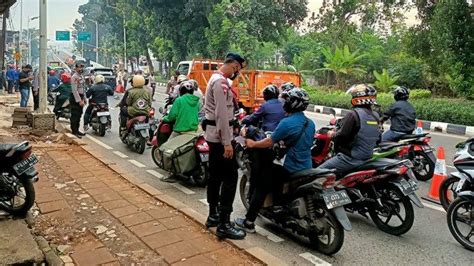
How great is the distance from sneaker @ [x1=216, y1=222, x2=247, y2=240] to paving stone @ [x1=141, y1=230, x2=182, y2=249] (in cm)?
38

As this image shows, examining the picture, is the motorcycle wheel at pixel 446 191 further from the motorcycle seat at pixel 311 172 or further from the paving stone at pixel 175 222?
the paving stone at pixel 175 222

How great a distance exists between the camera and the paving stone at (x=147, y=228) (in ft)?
14.9

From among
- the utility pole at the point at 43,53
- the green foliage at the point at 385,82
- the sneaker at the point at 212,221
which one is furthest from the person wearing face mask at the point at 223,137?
the green foliage at the point at 385,82

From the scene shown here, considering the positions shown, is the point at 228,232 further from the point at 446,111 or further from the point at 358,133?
the point at 446,111

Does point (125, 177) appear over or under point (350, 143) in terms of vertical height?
under

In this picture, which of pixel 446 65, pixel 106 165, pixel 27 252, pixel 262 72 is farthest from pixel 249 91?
pixel 27 252

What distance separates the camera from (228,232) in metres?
4.43

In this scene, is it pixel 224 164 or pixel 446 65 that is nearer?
pixel 224 164

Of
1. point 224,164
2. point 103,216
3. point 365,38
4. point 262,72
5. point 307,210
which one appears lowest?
point 103,216

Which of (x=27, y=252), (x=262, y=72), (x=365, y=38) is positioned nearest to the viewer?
(x=27, y=252)

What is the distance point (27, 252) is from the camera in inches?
151

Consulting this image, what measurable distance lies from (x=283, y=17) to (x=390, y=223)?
84.6 feet

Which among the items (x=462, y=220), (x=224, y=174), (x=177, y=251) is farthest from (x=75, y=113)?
(x=462, y=220)

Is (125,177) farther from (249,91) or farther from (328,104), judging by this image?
(328,104)
